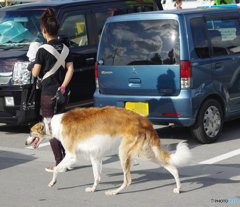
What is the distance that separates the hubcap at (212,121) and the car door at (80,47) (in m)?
2.55

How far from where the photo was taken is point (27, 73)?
8859 mm

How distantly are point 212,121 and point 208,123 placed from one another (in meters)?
0.08

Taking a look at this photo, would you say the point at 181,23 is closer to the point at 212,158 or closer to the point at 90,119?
the point at 212,158

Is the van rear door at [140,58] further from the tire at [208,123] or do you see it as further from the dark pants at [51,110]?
the dark pants at [51,110]

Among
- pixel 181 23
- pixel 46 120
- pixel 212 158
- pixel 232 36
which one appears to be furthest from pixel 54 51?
pixel 232 36

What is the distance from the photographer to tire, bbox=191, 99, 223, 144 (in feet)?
26.6

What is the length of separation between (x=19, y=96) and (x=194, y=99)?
111 inches

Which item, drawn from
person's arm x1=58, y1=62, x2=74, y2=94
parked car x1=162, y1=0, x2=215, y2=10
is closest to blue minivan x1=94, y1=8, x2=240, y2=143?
person's arm x1=58, y1=62, x2=74, y2=94

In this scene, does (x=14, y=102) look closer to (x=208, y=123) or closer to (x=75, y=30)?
(x=75, y=30)

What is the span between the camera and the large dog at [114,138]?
19.1 feet

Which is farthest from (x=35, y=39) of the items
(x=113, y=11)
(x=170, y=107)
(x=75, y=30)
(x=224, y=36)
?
(x=224, y=36)

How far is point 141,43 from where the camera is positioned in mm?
8125

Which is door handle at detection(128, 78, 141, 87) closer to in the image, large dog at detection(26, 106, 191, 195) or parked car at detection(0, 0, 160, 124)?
parked car at detection(0, 0, 160, 124)

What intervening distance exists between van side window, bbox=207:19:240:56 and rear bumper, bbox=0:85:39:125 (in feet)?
9.56
